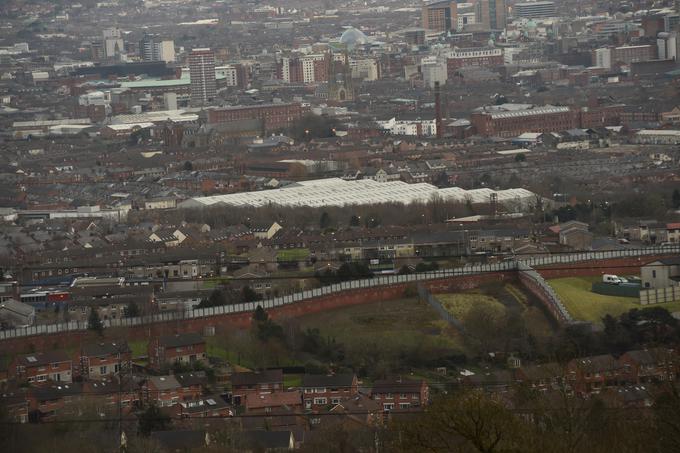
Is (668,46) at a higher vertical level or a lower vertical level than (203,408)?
lower

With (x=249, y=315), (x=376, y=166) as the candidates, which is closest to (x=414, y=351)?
(x=249, y=315)

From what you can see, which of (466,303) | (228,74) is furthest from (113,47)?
(466,303)

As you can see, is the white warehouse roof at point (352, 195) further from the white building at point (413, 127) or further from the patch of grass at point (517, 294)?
the white building at point (413, 127)

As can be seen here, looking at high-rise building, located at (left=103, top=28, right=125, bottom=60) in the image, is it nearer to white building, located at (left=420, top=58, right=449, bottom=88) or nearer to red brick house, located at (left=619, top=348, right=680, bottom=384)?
white building, located at (left=420, top=58, right=449, bottom=88)

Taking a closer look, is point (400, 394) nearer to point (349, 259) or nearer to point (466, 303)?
point (466, 303)

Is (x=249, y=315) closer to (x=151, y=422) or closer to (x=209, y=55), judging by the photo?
(x=151, y=422)

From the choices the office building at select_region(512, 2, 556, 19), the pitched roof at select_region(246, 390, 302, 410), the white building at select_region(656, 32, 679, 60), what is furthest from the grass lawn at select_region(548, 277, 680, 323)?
the office building at select_region(512, 2, 556, 19)
